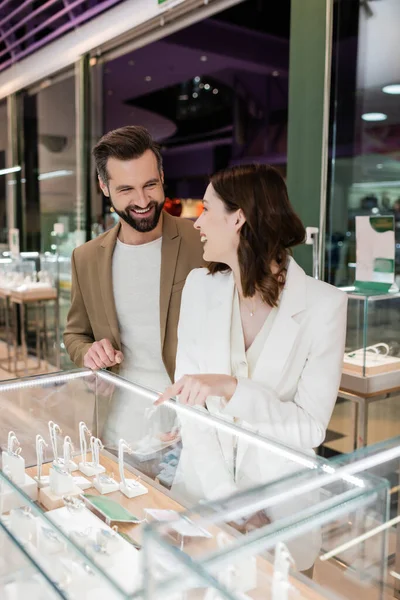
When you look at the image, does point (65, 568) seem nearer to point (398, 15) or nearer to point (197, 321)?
point (197, 321)

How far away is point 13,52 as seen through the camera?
273 inches

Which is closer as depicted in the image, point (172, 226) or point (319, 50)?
point (172, 226)

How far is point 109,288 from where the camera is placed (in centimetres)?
220

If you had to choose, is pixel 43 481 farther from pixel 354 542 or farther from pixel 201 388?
pixel 354 542

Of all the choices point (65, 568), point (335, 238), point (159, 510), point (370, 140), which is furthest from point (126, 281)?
point (370, 140)

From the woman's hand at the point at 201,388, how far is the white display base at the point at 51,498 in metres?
0.31

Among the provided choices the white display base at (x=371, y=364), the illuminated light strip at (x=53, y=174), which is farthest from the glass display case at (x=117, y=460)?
the illuminated light strip at (x=53, y=174)

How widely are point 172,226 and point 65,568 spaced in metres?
1.50

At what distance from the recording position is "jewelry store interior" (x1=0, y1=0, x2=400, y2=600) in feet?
2.95

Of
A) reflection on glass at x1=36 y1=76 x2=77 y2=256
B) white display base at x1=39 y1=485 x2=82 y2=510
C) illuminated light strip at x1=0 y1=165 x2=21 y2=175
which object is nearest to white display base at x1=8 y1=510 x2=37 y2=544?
white display base at x1=39 y1=485 x2=82 y2=510

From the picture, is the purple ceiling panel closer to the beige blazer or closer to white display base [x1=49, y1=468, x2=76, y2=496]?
the beige blazer

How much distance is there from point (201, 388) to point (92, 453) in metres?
0.40

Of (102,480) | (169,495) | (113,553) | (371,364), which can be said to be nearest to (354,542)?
(113,553)

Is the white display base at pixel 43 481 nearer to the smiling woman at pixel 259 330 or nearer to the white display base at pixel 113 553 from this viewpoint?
the white display base at pixel 113 553
